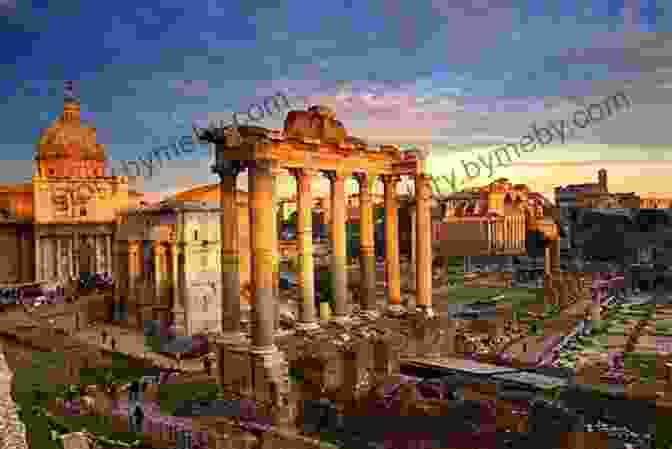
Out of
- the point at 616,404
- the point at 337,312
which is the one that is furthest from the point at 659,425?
the point at 337,312

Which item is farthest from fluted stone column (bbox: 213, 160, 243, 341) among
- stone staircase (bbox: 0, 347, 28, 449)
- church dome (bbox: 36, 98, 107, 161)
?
church dome (bbox: 36, 98, 107, 161)

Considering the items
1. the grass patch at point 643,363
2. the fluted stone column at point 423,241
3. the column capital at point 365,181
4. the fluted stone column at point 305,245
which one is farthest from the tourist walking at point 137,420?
the grass patch at point 643,363

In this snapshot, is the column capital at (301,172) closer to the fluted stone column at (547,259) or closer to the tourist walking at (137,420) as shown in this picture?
the tourist walking at (137,420)

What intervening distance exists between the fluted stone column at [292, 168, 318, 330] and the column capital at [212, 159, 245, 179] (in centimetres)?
190

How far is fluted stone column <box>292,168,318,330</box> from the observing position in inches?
Result: 696

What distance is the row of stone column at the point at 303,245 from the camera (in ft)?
49.4

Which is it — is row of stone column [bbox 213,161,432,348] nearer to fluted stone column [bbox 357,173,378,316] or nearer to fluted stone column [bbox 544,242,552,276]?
fluted stone column [bbox 357,173,378,316]

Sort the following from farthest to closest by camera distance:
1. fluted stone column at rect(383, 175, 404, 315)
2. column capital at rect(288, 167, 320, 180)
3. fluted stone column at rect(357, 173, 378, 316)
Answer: fluted stone column at rect(383, 175, 404, 315) < fluted stone column at rect(357, 173, 378, 316) < column capital at rect(288, 167, 320, 180)

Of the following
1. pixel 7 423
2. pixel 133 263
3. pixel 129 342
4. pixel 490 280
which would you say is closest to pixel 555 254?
pixel 490 280

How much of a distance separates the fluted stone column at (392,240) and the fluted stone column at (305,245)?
3981mm

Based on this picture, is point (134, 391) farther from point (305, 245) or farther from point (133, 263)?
point (133, 263)

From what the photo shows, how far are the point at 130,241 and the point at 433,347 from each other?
1977cm

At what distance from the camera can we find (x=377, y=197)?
86.6m

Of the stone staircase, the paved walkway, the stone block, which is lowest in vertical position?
the paved walkway
